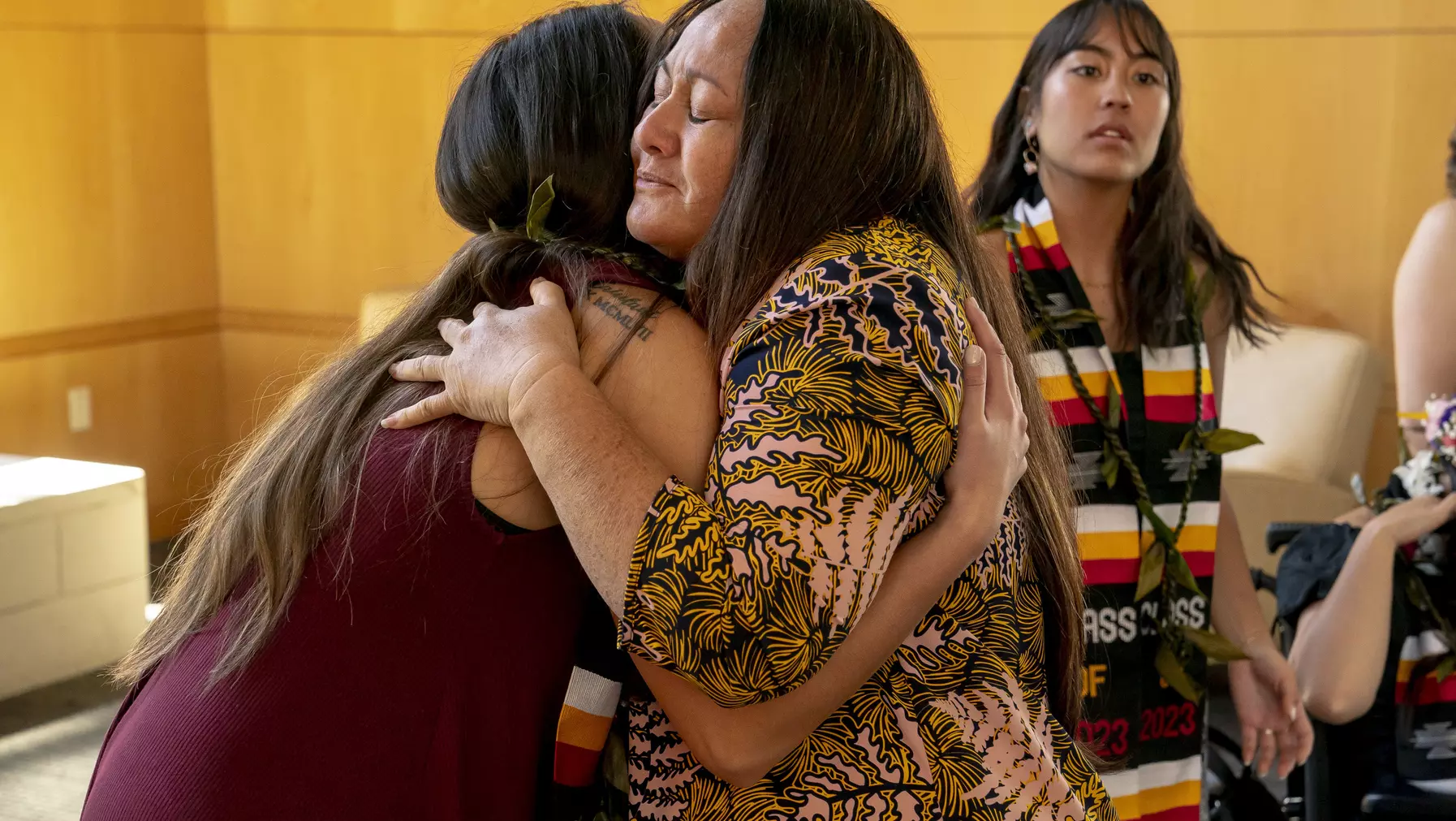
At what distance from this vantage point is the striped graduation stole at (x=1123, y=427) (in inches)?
85.2

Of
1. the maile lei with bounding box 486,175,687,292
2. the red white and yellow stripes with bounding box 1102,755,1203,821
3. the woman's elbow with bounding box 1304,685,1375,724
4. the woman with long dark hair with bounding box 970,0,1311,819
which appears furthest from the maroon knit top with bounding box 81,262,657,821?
the woman's elbow with bounding box 1304,685,1375,724

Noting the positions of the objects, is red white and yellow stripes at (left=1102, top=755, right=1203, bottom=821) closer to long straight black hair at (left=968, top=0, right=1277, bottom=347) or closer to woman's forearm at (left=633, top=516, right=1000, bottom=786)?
long straight black hair at (left=968, top=0, right=1277, bottom=347)

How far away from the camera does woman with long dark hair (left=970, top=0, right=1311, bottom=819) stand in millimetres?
2172

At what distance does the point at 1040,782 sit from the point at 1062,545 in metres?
0.25

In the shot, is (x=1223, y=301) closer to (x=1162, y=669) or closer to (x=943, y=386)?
(x=1162, y=669)

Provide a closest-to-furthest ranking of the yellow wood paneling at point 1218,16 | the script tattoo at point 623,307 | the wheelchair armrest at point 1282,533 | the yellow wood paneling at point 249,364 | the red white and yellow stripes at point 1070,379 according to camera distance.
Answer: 1. the script tattoo at point 623,307
2. the red white and yellow stripes at point 1070,379
3. the wheelchair armrest at point 1282,533
4. the yellow wood paneling at point 1218,16
5. the yellow wood paneling at point 249,364

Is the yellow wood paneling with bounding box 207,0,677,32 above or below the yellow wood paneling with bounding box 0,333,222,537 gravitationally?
above

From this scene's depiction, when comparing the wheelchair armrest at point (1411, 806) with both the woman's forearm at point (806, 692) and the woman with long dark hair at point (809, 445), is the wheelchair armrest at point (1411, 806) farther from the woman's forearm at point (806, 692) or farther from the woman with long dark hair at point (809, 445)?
the woman's forearm at point (806, 692)

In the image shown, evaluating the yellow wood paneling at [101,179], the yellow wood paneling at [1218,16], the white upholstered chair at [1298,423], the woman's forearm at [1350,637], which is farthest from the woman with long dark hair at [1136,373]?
the yellow wood paneling at [101,179]

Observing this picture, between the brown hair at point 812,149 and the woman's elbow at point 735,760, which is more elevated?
the brown hair at point 812,149

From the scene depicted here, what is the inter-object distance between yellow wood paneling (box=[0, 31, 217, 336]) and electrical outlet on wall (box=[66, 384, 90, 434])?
27 cm

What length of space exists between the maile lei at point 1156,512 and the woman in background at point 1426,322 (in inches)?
30.2

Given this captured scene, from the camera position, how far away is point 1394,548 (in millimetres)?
2455

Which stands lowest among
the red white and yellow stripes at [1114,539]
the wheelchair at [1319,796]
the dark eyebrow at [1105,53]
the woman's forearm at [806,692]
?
the wheelchair at [1319,796]
